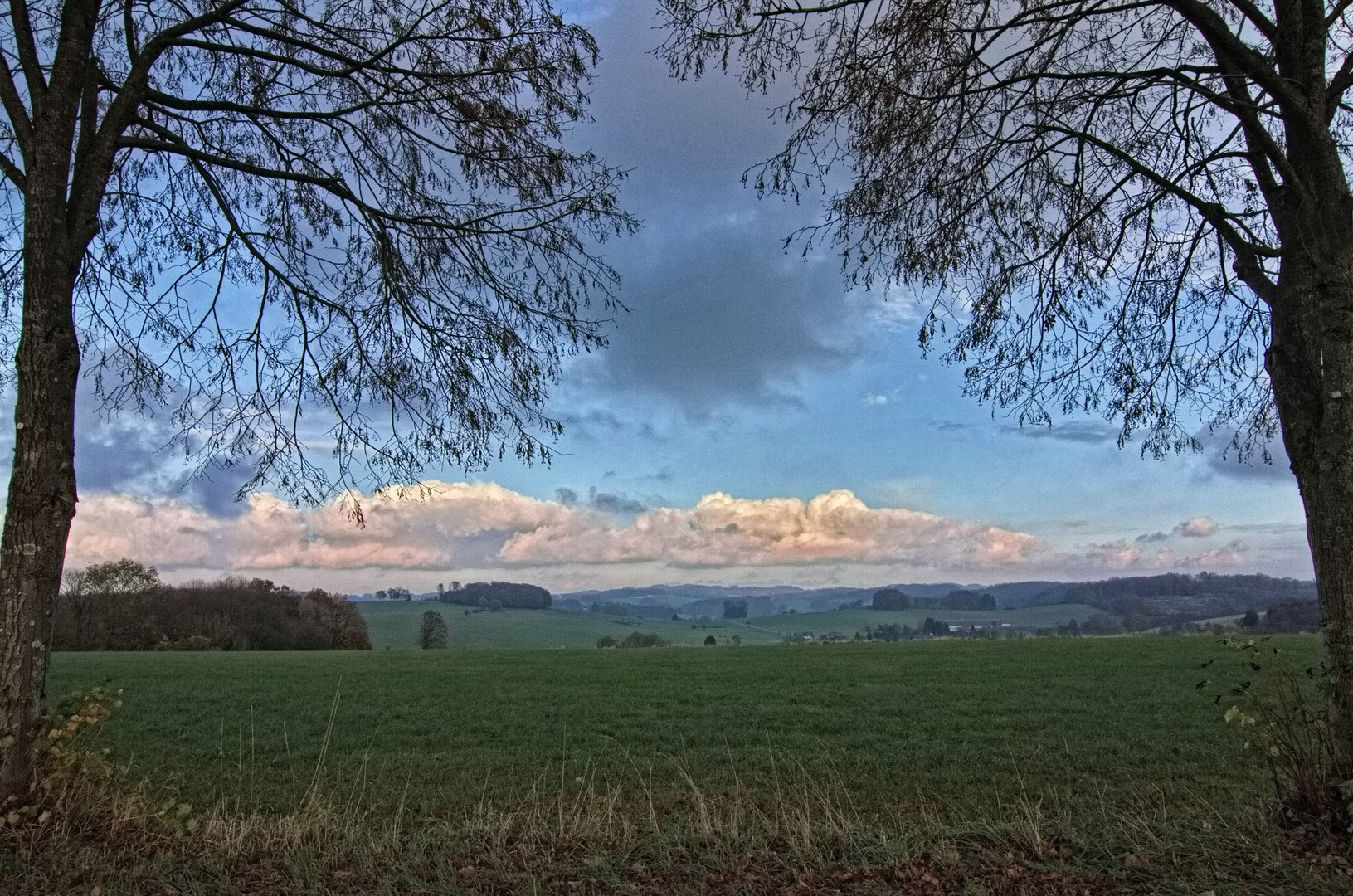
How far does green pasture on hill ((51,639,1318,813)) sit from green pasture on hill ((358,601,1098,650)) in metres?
56.2

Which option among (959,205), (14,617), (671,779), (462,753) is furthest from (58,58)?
(462,753)

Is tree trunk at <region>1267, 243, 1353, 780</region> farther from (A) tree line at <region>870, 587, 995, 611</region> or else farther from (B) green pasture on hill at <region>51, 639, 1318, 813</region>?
(A) tree line at <region>870, 587, 995, 611</region>

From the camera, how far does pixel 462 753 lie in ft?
51.8

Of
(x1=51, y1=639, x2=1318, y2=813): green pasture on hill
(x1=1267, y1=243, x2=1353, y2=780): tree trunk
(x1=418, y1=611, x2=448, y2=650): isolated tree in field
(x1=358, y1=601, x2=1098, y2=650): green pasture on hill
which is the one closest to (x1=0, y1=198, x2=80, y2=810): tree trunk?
(x1=51, y1=639, x2=1318, y2=813): green pasture on hill

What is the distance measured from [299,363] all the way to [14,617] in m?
3.32

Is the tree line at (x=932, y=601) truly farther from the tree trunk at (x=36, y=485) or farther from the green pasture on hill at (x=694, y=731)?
the tree trunk at (x=36, y=485)

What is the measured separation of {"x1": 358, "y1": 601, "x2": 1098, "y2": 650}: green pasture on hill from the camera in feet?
319

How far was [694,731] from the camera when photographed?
19156 mm

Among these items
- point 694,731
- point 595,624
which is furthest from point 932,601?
point 694,731

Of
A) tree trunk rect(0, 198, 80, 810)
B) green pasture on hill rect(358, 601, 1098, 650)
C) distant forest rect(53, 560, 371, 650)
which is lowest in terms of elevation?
green pasture on hill rect(358, 601, 1098, 650)

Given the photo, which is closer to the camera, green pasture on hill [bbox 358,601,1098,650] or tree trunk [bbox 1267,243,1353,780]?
tree trunk [bbox 1267,243,1353,780]

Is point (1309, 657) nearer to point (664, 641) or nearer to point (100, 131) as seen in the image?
point (100, 131)

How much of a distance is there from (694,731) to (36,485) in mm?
16052

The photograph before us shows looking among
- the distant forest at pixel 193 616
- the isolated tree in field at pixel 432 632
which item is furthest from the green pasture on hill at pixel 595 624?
the distant forest at pixel 193 616
